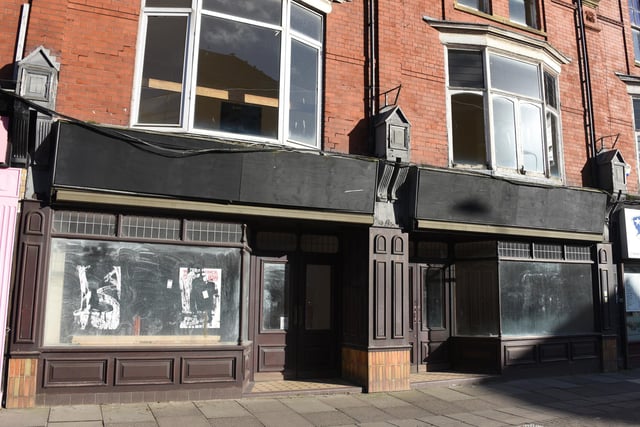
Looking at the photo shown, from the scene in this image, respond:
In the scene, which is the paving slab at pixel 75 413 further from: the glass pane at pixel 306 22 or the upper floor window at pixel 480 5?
the upper floor window at pixel 480 5

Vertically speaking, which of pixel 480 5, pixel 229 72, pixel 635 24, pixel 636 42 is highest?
pixel 635 24

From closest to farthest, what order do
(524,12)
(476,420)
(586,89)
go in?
1. (476,420)
2. (524,12)
3. (586,89)

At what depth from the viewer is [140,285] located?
782cm

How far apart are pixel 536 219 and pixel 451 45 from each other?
152 inches

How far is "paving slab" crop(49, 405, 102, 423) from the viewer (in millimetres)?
6592

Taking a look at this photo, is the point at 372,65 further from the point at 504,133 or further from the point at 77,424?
the point at 77,424

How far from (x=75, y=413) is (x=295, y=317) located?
3837mm

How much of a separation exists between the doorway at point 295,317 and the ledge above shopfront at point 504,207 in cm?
215

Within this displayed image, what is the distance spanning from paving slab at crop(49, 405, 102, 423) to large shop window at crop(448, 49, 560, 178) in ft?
24.3

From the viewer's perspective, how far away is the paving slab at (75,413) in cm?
659

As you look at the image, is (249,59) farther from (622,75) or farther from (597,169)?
(622,75)

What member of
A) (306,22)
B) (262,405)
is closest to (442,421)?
(262,405)

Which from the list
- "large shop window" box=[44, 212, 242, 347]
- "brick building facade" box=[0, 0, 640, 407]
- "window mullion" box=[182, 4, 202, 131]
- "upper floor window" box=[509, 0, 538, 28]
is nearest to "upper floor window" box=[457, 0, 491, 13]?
"brick building facade" box=[0, 0, 640, 407]

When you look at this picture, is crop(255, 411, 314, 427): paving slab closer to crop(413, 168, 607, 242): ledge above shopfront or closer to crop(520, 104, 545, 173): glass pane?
crop(413, 168, 607, 242): ledge above shopfront
